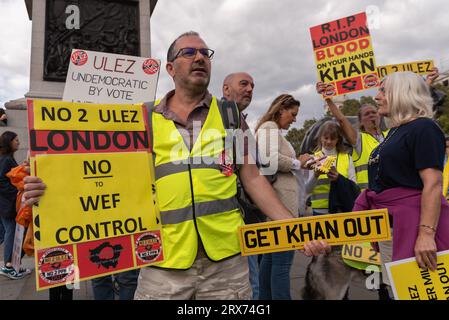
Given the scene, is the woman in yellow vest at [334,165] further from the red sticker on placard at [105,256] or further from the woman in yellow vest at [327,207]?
the red sticker on placard at [105,256]

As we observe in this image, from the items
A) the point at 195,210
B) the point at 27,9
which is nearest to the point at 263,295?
the point at 195,210

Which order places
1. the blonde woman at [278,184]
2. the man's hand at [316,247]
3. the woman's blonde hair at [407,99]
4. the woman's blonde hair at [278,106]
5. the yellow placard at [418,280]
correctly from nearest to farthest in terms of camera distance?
1. the man's hand at [316,247]
2. the yellow placard at [418,280]
3. the woman's blonde hair at [407,99]
4. the blonde woman at [278,184]
5. the woman's blonde hair at [278,106]

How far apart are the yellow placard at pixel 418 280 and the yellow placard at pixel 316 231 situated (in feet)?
1.39

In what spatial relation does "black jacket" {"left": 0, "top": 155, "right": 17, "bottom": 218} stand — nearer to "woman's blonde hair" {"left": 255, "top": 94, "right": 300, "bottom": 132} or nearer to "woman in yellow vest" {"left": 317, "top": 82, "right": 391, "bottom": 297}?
"woman's blonde hair" {"left": 255, "top": 94, "right": 300, "bottom": 132}

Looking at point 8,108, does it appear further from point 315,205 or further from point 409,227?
point 409,227

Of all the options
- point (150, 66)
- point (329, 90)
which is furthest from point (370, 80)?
point (150, 66)

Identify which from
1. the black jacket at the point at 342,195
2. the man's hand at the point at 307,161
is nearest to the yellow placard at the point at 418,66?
the black jacket at the point at 342,195

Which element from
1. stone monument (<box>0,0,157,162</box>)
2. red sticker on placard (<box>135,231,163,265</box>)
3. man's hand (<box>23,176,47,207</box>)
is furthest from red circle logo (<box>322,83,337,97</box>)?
stone monument (<box>0,0,157,162</box>)

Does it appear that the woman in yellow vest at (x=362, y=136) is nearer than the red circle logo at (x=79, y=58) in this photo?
Yes

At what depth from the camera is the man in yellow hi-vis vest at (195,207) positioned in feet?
5.50

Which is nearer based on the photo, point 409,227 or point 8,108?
point 409,227

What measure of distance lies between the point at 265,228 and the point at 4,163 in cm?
474

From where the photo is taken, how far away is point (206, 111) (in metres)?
1.92

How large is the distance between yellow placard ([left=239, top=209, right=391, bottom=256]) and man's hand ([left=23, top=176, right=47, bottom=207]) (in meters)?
0.93
